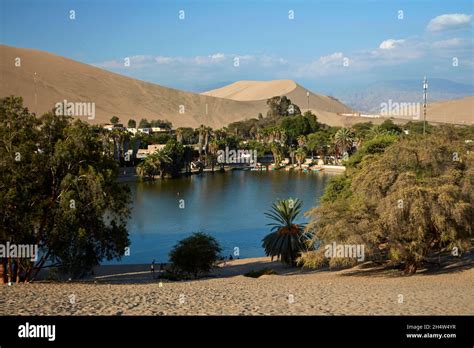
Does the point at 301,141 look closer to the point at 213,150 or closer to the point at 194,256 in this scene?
the point at 213,150

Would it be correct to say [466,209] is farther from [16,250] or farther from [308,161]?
[308,161]

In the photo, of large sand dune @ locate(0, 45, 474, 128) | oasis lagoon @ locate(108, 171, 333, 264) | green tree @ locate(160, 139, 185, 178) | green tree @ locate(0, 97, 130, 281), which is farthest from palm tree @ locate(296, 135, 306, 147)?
green tree @ locate(0, 97, 130, 281)

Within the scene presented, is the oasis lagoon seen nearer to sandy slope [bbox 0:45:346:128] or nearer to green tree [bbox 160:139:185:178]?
green tree [bbox 160:139:185:178]

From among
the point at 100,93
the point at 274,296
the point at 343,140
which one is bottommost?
the point at 274,296

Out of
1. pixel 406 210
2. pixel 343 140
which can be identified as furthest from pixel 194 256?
pixel 343 140

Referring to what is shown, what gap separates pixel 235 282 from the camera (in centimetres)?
1917

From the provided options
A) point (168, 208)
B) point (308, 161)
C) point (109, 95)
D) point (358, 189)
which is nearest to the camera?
point (358, 189)

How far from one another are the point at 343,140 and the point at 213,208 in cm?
4272

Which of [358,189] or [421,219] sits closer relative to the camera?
[421,219]

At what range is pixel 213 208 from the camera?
46594mm

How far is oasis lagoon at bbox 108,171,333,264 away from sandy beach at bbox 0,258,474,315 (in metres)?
12.2

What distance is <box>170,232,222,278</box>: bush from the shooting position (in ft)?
74.2

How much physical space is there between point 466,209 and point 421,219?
163cm

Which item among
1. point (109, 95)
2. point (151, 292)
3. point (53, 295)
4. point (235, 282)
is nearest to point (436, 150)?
point (235, 282)
